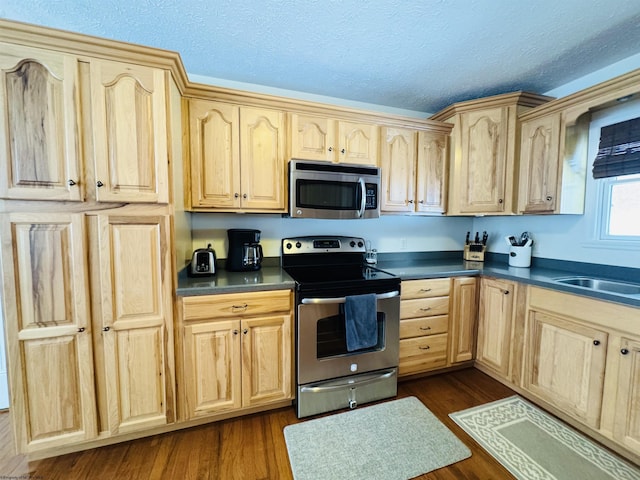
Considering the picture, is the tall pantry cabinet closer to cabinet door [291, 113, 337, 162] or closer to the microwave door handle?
cabinet door [291, 113, 337, 162]

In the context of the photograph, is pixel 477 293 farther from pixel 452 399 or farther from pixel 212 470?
pixel 212 470

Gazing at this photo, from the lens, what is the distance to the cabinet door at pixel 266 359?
175 centimetres

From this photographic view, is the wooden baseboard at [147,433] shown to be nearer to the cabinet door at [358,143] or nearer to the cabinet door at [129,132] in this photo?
the cabinet door at [129,132]

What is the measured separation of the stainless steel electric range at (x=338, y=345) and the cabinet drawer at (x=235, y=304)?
5.0 inches

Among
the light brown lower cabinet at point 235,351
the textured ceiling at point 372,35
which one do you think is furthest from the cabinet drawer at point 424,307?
the textured ceiling at point 372,35

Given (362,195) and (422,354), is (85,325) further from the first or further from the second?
(422,354)

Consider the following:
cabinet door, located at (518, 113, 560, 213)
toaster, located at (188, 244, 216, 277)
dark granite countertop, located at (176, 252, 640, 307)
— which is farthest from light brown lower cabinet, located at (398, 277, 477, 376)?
toaster, located at (188, 244, 216, 277)

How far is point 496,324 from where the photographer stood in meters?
2.21

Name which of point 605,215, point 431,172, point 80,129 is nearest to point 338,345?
point 431,172

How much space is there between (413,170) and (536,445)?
6.91 feet

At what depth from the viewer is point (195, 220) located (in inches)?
86.4

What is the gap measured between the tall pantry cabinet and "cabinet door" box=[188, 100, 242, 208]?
0.30m

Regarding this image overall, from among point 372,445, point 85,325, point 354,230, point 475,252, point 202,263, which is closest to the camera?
point 85,325

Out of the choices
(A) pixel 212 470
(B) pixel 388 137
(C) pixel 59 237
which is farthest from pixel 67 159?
(B) pixel 388 137
